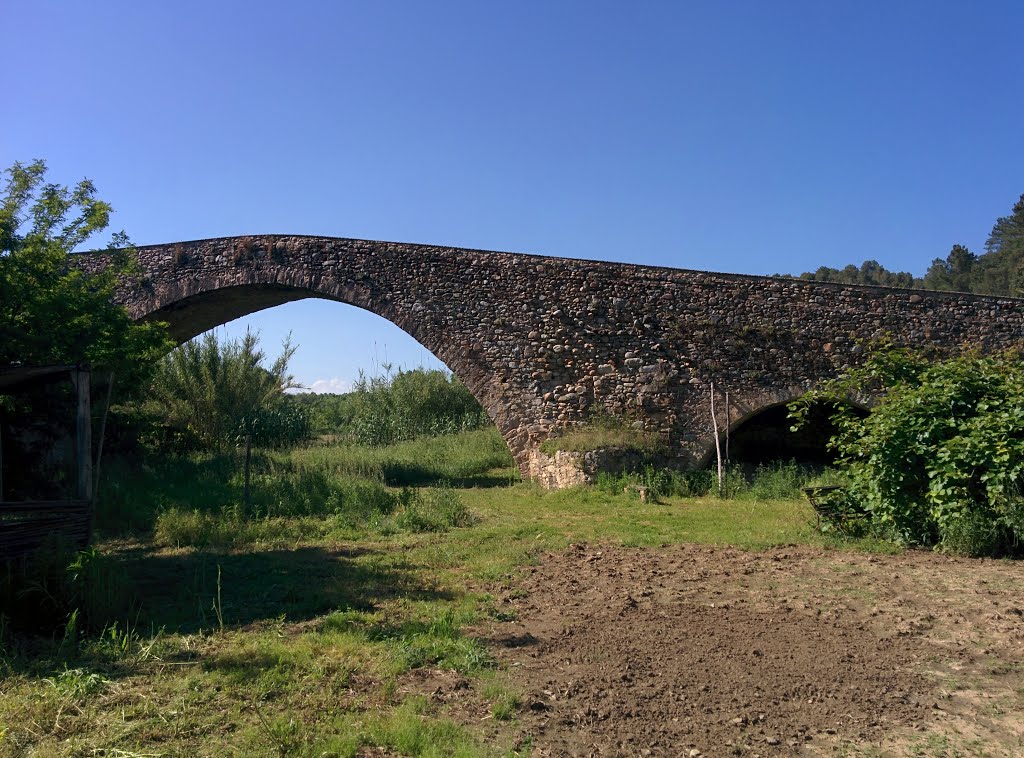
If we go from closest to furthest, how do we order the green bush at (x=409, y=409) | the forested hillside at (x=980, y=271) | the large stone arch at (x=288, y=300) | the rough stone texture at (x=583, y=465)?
1. the rough stone texture at (x=583, y=465)
2. the large stone arch at (x=288, y=300)
3. the green bush at (x=409, y=409)
4. the forested hillside at (x=980, y=271)

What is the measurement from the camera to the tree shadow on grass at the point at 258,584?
530cm

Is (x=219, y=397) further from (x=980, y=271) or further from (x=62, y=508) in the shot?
(x=980, y=271)

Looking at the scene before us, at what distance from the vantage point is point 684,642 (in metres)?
4.71

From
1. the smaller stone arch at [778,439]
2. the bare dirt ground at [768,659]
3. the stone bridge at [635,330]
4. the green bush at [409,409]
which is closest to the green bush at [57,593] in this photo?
the bare dirt ground at [768,659]

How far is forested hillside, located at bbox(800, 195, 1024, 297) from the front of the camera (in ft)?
133

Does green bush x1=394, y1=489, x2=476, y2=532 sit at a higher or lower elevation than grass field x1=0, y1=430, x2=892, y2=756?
higher

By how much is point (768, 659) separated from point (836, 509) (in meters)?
4.68

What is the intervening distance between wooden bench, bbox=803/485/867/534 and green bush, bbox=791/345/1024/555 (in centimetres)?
17

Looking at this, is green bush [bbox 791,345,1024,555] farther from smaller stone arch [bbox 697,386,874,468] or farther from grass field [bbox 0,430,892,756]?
smaller stone arch [bbox 697,386,874,468]

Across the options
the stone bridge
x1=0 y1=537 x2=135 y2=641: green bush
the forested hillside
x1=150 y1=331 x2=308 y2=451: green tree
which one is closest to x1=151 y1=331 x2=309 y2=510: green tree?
x1=150 y1=331 x2=308 y2=451: green tree

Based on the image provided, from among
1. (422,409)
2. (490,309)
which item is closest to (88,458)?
(490,309)

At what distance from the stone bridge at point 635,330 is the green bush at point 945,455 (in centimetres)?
503

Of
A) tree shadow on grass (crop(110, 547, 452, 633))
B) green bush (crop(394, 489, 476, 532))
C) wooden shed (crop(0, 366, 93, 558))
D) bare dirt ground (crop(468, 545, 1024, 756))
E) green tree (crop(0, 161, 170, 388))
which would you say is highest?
green tree (crop(0, 161, 170, 388))

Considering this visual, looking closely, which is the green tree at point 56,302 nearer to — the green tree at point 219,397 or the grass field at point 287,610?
the grass field at point 287,610
